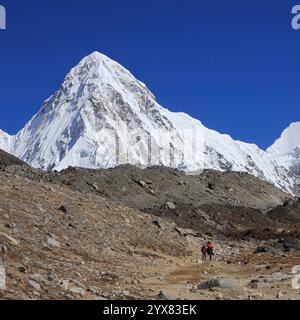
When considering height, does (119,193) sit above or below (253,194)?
below

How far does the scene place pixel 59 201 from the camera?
125 feet

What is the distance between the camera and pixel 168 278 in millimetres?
26438

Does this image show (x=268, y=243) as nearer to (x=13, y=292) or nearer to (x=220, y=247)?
(x=220, y=247)

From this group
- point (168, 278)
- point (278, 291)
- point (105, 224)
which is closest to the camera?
point (278, 291)

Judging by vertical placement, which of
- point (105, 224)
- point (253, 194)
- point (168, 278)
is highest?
point (253, 194)

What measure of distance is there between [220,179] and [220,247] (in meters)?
53.2

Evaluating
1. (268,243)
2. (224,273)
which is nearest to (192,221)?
(268,243)

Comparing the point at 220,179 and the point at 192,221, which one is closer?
the point at 192,221

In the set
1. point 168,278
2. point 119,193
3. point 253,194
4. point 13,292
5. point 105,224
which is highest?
point 253,194

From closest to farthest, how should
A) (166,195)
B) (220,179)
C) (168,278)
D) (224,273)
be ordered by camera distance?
(168,278)
(224,273)
(166,195)
(220,179)

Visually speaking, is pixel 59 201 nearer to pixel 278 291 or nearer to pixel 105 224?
pixel 105 224

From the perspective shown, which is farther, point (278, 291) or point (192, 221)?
point (192, 221)

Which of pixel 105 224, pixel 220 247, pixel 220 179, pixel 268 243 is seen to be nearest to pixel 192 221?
pixel 268 243

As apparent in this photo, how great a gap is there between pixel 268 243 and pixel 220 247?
290 inches
